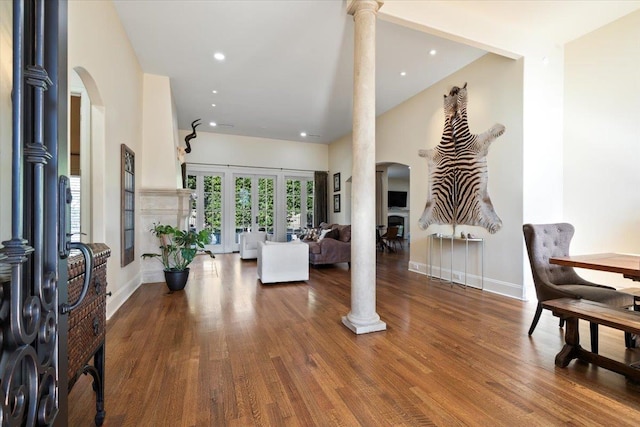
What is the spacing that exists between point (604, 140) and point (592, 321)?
306 cm

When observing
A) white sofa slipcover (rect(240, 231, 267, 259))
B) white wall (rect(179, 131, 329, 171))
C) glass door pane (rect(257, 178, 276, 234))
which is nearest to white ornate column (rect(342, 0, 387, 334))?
white sofa slipcover (rect(240, 231, 267, 259))

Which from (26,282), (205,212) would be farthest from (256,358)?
(205,212)


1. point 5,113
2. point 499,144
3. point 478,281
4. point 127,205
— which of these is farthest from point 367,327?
point 127,205

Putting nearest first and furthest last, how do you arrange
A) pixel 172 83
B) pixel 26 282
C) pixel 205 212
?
pixel 26 282 → pixel 172 83 → pixel 205 212

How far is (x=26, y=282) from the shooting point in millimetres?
683

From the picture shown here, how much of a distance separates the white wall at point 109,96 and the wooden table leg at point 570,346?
4.25 meters

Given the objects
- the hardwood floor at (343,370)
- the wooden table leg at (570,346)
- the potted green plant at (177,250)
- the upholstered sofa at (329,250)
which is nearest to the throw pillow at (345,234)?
the upholstered sofa at (329,250)

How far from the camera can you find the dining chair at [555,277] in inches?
99.2

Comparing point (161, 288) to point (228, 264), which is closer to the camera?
point (161, 288)

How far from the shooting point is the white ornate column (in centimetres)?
295

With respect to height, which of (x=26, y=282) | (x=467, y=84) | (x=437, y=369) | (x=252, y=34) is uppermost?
(x=252, y=34)

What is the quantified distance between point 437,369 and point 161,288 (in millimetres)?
4033

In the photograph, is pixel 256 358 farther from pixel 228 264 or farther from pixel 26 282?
pixel 228 264

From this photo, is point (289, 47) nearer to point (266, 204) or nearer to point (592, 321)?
point (592, 321)
